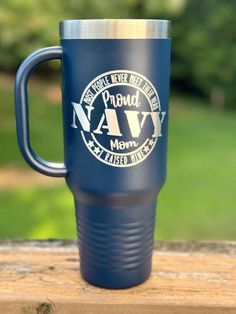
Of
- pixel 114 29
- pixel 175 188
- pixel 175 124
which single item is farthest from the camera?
pixel 175 124

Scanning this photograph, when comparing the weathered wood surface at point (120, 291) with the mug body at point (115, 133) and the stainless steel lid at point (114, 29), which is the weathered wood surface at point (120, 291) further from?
the stainless steel lid at point (114, 29)

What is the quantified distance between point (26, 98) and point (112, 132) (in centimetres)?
13

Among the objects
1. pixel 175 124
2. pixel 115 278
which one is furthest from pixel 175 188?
pixel 115 278

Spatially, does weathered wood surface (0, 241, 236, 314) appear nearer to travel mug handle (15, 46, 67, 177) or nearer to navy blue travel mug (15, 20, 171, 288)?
navy blue travel mug (15, 20, 171, 288)

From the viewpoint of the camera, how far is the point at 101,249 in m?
0.75

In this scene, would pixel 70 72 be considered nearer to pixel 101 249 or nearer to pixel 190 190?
pixel 101 249

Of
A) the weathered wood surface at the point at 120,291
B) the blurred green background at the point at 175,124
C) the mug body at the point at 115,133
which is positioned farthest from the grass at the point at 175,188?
the mug body at the point at 115,133

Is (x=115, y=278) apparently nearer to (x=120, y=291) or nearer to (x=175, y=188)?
(x=120, y=291)

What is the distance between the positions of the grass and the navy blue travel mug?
10.5 ft

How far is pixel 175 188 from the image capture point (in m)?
5.61

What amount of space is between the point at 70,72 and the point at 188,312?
13.2 inches

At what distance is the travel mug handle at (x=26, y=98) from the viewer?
0.71 metres

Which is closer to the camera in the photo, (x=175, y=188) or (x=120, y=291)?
(x=120, y=291)

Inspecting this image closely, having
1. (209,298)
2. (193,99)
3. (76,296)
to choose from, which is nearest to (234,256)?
(209,298)
